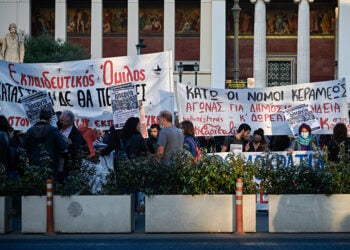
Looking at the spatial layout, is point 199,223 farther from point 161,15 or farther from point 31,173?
point 161,15

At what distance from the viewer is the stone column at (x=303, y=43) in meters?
57.2

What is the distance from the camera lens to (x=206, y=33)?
59094 millimetres

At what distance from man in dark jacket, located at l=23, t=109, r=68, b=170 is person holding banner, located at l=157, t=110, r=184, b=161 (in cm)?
145

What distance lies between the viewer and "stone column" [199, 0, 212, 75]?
59.1 m

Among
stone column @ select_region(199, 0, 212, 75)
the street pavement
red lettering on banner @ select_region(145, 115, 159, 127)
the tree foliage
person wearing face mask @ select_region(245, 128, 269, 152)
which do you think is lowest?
the street pavement

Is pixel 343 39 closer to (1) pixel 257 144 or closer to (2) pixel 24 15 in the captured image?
(2) pixel 24 15

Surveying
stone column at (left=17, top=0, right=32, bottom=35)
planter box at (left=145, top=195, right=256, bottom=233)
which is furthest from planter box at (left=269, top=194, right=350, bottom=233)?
stone column at (left=17, top=0, right=32, bottom=35)

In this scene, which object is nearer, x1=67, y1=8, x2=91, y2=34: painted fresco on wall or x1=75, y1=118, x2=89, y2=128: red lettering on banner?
x1=75, y1=118, x2=89, y2=128: red lettering on banner

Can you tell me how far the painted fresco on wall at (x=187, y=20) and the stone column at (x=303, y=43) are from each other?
6.92 m

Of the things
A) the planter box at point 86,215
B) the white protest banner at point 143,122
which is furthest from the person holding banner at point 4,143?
the white protest banner at point 143,122

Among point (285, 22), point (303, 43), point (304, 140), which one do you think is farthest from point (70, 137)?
point (285, 22)

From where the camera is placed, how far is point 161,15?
60.0m

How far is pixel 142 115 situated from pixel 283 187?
4103 mm

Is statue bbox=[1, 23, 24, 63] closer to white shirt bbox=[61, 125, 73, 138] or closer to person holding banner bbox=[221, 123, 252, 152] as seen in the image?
person holding banner bbox=[221, 123, 252, 152]
